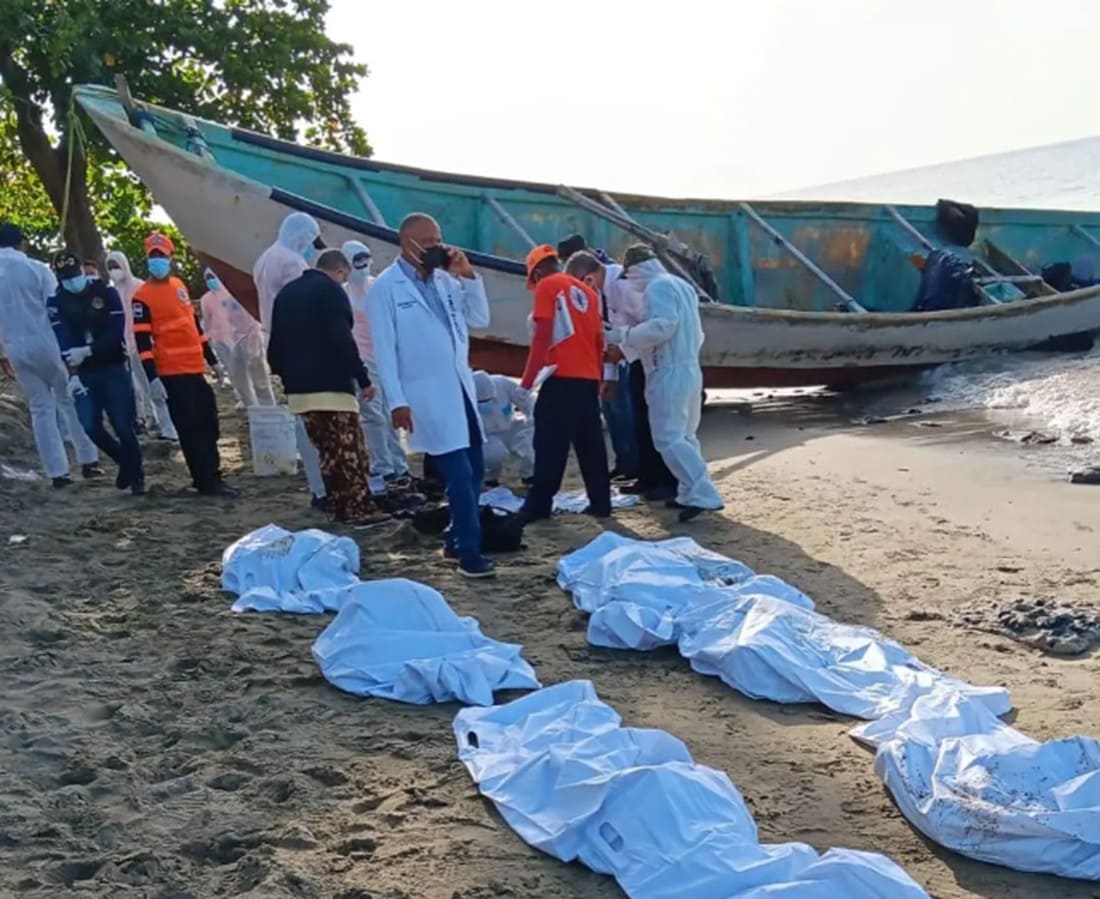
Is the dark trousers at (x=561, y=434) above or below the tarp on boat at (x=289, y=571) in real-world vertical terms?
above

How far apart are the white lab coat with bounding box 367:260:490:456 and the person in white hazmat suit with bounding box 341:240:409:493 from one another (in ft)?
7.18

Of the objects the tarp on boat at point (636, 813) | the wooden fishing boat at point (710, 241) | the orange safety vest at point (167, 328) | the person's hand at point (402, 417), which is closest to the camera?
the tarp on boat at point (636, 813)

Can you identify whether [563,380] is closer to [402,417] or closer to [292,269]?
[402,417]

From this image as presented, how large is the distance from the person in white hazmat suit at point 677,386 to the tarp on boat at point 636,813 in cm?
335

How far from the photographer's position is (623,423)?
8.15m

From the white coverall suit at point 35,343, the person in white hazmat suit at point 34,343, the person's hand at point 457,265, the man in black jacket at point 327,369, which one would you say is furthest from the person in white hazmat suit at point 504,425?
the white coverall suit at point 35,343

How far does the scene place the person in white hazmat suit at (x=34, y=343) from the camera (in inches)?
304

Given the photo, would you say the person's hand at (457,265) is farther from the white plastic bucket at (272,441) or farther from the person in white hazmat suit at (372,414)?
the white plastic bucket at (272,441)

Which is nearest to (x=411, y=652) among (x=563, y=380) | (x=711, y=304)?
(x=563, y=380)

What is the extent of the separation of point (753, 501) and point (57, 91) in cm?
1192

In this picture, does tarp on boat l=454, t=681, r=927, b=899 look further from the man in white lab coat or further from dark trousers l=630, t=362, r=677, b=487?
dark trousers l=630, t=362, r=677, b=487

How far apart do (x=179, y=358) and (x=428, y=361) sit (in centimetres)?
276

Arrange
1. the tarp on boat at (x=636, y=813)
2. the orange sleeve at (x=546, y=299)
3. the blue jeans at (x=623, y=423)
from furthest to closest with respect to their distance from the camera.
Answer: the blue jeans at (x=623, y=423) → the orange sleeve at (x=546, y=299) → the tarp on boat at (x=636, y=813)

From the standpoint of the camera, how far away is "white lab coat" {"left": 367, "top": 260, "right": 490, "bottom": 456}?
5320mm
